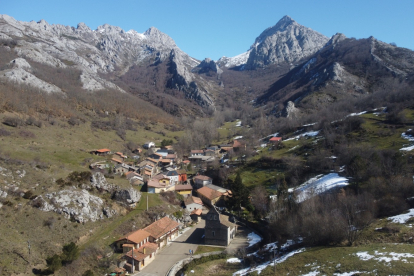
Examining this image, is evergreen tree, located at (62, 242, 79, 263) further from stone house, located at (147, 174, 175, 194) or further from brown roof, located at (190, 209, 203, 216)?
stone house, located at (147, 174, 175, 194)

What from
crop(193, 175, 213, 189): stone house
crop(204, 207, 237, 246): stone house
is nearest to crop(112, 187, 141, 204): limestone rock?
crop(204, 207, 237, 246): stone house

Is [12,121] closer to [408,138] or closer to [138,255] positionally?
[138,255]

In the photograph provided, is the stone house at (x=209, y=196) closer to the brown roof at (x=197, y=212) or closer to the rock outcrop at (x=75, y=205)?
the brown roof at (x=197, y=212)

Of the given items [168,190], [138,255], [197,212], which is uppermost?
[168,190]

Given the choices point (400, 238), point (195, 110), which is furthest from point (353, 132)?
point (195, 110)

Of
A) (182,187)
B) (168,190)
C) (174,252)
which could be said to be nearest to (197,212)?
(168,190)

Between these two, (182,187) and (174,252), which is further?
(182,187)
